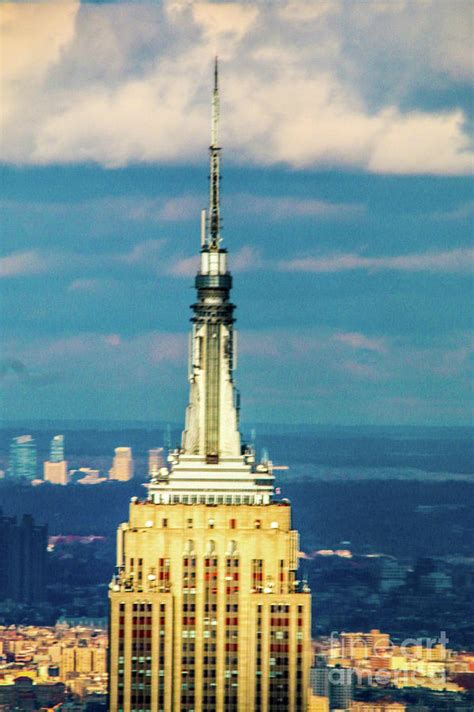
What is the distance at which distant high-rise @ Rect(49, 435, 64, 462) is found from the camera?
45.6 m

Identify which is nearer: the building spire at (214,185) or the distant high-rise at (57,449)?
the building spire at (214,185)

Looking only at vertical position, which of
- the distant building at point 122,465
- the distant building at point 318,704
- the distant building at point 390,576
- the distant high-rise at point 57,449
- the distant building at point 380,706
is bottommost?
the distant building at point 318,704

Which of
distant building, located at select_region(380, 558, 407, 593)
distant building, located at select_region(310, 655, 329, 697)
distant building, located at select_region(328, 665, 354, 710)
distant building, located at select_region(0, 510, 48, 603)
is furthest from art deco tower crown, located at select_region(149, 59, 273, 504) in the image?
distant building, located at select_region(0, 510, 48, 603)

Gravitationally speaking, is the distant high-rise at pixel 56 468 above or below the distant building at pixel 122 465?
above

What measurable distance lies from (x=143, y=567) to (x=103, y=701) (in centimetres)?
238

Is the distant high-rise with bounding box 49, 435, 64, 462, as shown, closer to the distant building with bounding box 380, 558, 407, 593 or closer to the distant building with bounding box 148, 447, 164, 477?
the distant building with bounding box 148, 447, 164, 477

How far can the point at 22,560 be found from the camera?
4994cm

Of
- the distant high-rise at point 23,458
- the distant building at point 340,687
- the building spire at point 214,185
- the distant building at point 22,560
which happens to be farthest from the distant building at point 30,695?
the building spire at point 214,185

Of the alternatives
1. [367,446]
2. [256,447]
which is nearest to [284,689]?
[256,447]

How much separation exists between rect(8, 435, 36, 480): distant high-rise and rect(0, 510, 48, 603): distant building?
124cm

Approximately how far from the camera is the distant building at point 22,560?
49344mm

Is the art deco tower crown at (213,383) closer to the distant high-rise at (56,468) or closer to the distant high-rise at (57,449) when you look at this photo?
the distant high-rise at (57,449)

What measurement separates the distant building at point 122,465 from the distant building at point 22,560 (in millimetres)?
3991

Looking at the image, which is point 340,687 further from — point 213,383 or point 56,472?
point 56,472
